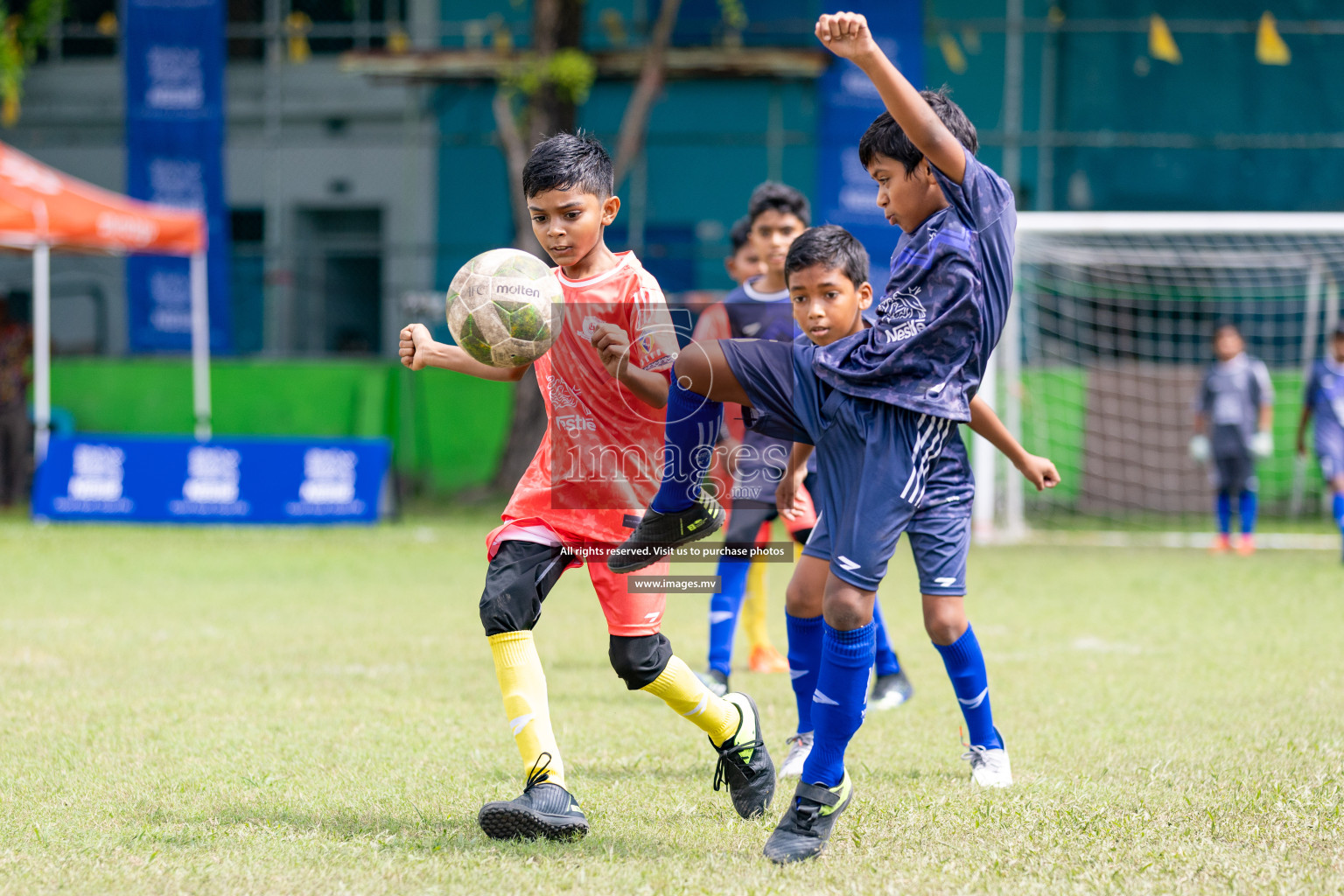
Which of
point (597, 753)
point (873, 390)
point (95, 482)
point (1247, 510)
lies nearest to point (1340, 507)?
point (1247, 510)

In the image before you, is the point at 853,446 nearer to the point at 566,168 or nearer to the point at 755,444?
the point at 566,168

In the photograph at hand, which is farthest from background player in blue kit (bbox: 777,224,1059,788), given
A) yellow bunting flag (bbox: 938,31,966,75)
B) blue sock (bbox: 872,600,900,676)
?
yellow bunting flag (bbox: 938,31,966,75)

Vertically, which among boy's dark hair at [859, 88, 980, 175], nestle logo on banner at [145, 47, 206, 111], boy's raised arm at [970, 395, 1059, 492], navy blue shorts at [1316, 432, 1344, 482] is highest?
nestle logo on banner at [145, 47, 206, 111]

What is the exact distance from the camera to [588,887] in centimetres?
297

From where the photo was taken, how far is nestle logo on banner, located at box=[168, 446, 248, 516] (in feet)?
39.5

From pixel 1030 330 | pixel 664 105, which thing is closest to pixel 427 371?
pixel 664 105

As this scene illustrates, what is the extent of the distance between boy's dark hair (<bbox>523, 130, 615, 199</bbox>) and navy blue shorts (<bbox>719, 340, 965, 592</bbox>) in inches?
22.1

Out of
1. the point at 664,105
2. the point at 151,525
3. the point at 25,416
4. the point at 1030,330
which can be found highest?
Result: the point at 664,105

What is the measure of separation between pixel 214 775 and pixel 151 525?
8541 millimetres

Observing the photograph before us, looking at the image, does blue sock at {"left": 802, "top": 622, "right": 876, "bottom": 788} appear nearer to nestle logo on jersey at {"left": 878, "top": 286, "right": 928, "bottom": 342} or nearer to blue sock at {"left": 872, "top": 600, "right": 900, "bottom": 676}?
nestle logo on jersey at {"left": 878, "top": 286, "right": 928, "bottom": 342}

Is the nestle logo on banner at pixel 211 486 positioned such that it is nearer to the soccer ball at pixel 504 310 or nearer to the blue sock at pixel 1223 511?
the blue sock at pixel 1223 511

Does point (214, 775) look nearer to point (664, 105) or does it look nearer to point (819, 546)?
point (819, 546)

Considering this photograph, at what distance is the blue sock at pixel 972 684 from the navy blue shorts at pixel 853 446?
640 mm

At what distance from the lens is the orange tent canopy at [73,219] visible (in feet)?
37.4
